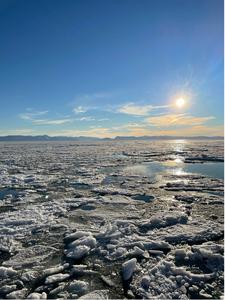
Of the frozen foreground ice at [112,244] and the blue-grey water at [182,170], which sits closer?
the frozen foreground ice at [112,244]

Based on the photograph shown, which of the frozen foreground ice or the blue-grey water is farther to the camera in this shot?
the blue-grey water

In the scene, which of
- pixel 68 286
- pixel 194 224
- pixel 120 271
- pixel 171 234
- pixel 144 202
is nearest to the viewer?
pixel 68 286

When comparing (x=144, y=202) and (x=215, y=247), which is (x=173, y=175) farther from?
(x=215, y=247)

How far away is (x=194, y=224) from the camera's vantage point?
26.2 ft

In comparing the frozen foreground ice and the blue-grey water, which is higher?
the blue-grey water

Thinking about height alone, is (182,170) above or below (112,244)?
above

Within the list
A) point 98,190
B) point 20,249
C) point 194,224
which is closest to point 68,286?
point 20,249

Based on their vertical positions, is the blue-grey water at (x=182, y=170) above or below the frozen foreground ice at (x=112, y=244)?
above

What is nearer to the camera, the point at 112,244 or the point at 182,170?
the point at 112,244

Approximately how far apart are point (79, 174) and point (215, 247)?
41.4 feet

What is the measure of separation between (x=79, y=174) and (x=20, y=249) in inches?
456

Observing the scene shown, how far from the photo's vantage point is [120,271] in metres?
5.58

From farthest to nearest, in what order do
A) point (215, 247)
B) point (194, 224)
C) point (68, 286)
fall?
point (194, 224)
point (215, 247)
point (68, 286)

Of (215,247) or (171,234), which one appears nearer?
A: (215,247)
